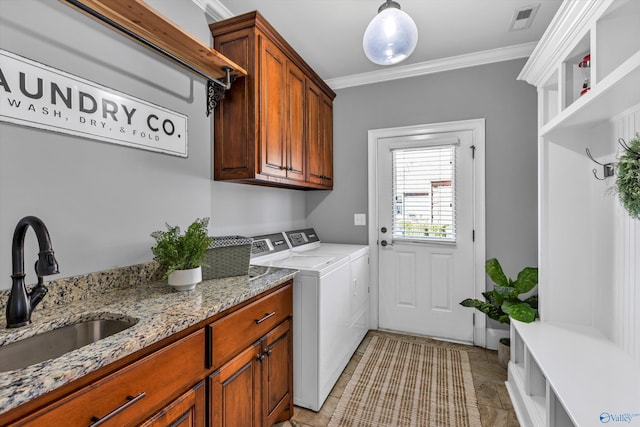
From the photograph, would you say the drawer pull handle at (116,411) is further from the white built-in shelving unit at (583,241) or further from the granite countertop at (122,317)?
the white built-in shelving unit at (583,241)

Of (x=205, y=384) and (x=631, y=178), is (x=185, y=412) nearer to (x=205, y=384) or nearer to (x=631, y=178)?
(x=205, y=384)

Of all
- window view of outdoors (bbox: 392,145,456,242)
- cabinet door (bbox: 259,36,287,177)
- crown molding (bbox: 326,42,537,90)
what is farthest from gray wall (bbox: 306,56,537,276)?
cabinet door (bbox: 259,36,287,177)

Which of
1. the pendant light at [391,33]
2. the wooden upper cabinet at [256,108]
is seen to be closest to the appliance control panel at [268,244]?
the wooden upper cabinet at [256,108]

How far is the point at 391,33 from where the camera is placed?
1574 mm

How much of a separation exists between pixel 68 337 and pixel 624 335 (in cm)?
258

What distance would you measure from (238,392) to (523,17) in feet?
9.85

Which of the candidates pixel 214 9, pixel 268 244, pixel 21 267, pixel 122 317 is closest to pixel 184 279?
pixel 122 317

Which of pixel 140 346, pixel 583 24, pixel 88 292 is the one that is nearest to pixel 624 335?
pixel 583 24

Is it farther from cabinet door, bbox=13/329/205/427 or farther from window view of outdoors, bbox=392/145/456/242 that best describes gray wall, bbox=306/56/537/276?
cabinet door, bbox=13/329/205/427

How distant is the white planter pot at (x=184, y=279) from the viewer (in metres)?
1.39

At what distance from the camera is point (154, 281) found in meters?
1.63

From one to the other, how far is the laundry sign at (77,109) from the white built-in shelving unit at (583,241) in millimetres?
2051

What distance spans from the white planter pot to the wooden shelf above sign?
106cm

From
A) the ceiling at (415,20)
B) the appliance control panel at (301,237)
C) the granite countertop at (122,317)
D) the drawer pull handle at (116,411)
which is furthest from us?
the appliance control panel at (301,237)
